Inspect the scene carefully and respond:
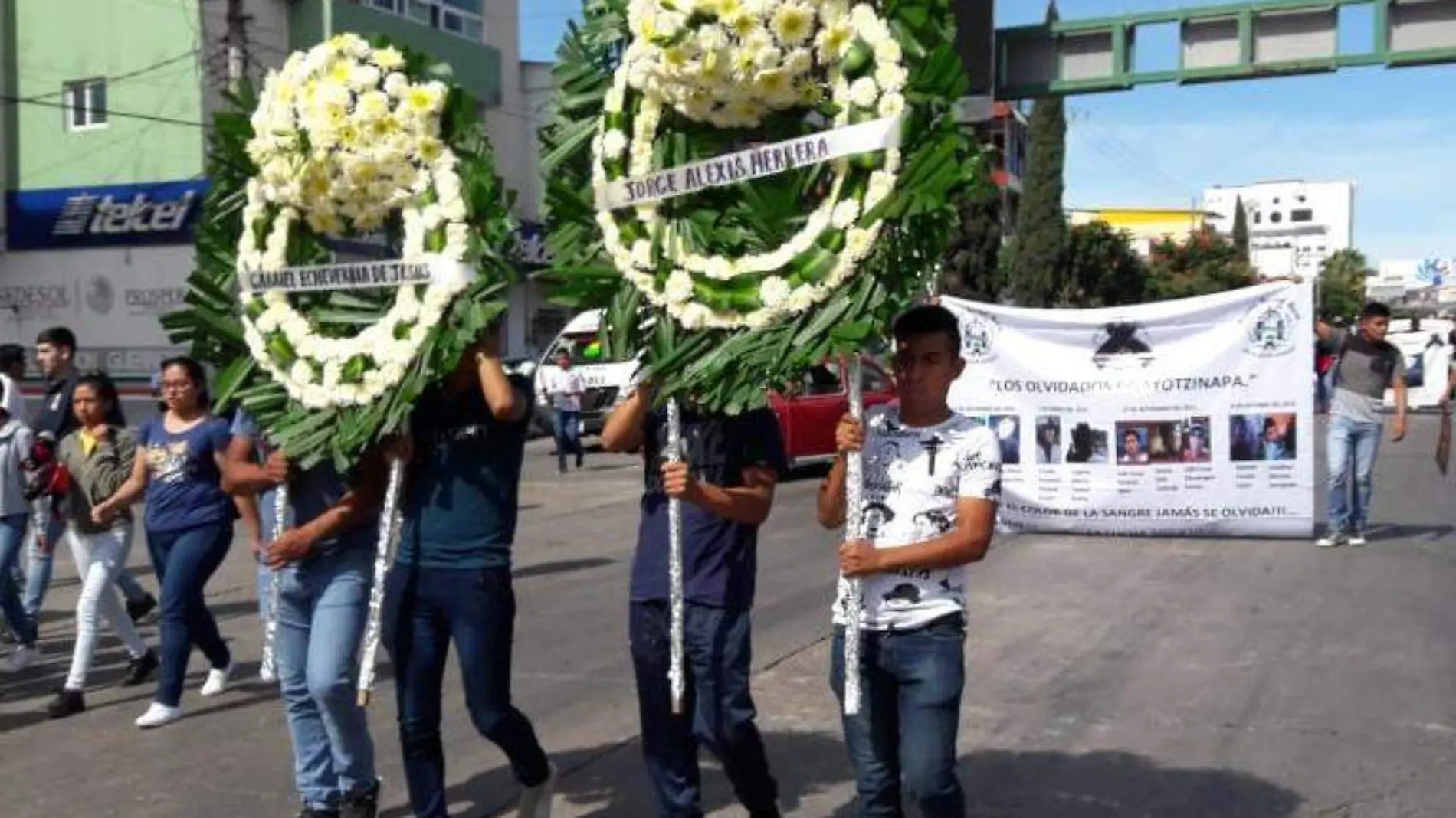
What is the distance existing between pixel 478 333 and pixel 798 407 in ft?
46.7

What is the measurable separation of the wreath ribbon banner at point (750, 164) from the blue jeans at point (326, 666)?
156 cm

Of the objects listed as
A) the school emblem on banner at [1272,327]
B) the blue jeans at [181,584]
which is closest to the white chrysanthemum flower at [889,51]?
the blue jeans at [181,584]

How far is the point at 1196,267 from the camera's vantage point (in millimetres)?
64250

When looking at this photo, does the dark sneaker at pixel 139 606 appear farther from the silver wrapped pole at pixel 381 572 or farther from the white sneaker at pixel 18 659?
the silver wrapped pole at pixel 381 572

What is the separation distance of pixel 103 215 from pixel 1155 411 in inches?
911

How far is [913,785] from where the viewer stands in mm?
4102

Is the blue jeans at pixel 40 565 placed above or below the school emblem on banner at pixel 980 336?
below

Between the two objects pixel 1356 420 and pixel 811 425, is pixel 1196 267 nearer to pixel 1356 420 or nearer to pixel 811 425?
pixel 811 425

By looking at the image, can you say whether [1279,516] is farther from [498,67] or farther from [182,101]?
[498,67]

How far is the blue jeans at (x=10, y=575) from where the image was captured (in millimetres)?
8195

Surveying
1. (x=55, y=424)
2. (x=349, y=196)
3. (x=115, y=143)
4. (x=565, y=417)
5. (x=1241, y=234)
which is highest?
(x=1241, y=234)

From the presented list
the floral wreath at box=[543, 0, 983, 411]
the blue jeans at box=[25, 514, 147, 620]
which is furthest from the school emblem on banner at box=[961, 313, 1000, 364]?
the floral wreath at box=[543, 0, 983, 411]

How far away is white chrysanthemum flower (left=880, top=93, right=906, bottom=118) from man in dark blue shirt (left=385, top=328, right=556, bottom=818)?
145 centimetres

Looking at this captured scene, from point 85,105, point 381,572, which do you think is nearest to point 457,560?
point 381,572
